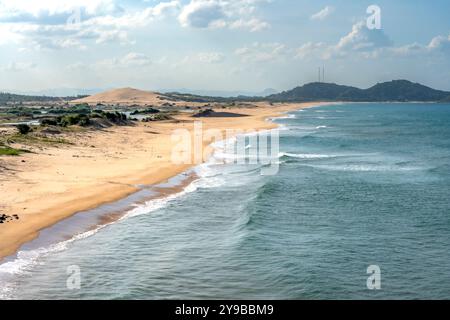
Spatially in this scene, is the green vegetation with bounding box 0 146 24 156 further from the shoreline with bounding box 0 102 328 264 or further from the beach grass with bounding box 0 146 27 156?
the shoreline with bounding box 0 102 328 264

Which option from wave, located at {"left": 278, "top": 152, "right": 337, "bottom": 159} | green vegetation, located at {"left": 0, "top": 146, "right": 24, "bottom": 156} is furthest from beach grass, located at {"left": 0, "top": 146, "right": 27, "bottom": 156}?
wave, located at {"left": 278, "top": 152, "right": 337, "bottom": 159}

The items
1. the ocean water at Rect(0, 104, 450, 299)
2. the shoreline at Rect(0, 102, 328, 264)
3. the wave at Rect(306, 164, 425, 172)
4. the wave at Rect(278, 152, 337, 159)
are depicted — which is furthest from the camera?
the wave at Rect(278, 152, 337, 159)

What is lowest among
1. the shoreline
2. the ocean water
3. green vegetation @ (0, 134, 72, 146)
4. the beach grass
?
the ocean water

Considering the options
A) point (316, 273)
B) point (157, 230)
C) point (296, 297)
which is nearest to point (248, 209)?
point (157, 230)

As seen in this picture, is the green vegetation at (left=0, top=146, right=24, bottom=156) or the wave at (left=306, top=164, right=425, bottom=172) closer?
the green vegetation at (left=0, top=146, right=24, bottom=156)

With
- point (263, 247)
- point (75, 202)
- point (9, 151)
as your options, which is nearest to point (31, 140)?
point (9, 151)

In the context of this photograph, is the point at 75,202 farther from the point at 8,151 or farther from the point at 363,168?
the point at 363,168

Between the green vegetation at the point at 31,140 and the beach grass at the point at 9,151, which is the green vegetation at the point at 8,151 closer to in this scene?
the beach grass at the point at 9,151

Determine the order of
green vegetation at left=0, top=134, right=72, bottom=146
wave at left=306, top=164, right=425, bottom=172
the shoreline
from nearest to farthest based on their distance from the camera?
the shoreline, wave at left=306, top=164, right=425, bottom=172, green vegetation at left=0, top=134, right=72, bottom=146
